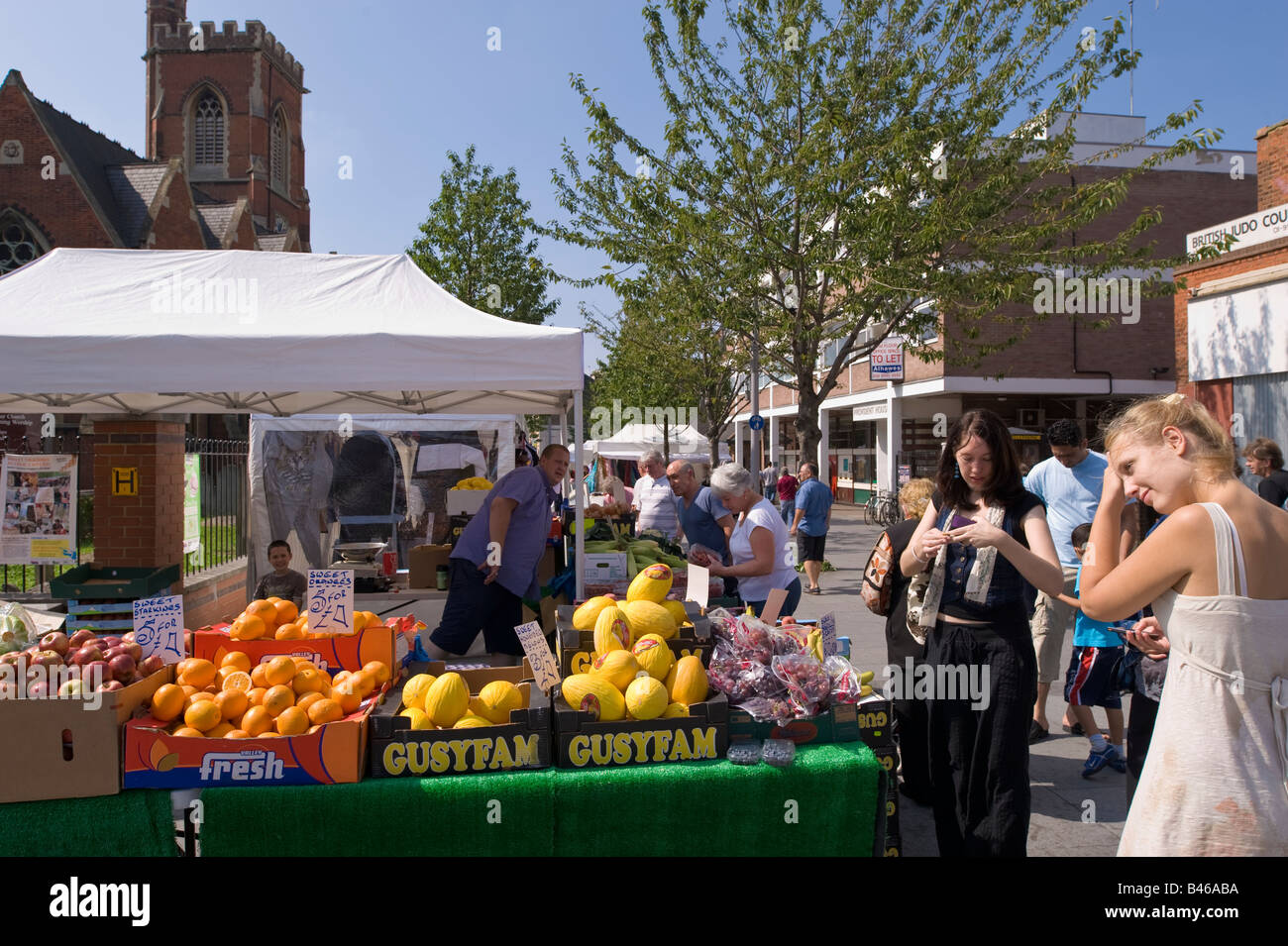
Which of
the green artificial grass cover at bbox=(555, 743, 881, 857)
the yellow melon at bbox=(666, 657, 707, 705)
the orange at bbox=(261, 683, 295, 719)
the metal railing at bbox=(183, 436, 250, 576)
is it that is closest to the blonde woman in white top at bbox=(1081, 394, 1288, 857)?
the green artificial grass cover at bbox=(555, 743, 881, 857)

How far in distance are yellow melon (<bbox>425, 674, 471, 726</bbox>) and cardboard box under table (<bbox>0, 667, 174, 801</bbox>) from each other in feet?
3.37

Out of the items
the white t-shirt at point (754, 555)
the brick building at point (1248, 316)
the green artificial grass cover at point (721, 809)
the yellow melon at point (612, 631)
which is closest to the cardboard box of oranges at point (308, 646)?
the yellow melon at point (612, 631)

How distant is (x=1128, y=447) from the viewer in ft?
7.66

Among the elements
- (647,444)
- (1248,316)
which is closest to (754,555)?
(1248,316)

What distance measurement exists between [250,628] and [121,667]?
0.66 meters

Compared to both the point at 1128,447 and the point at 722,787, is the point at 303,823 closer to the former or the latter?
the point at 722,787

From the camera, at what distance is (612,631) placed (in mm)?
3492

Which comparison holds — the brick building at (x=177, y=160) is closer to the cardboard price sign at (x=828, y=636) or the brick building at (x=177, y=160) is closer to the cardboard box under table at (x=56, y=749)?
the cardboard box under table at (x=56, y=749)

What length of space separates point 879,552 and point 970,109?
1005cm

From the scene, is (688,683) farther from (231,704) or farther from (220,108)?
(220,108)

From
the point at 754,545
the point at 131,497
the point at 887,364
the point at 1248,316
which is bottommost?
the point at 754,545

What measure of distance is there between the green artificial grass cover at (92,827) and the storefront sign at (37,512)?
4634 millimetres

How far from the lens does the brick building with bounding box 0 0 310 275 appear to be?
26297 mm
